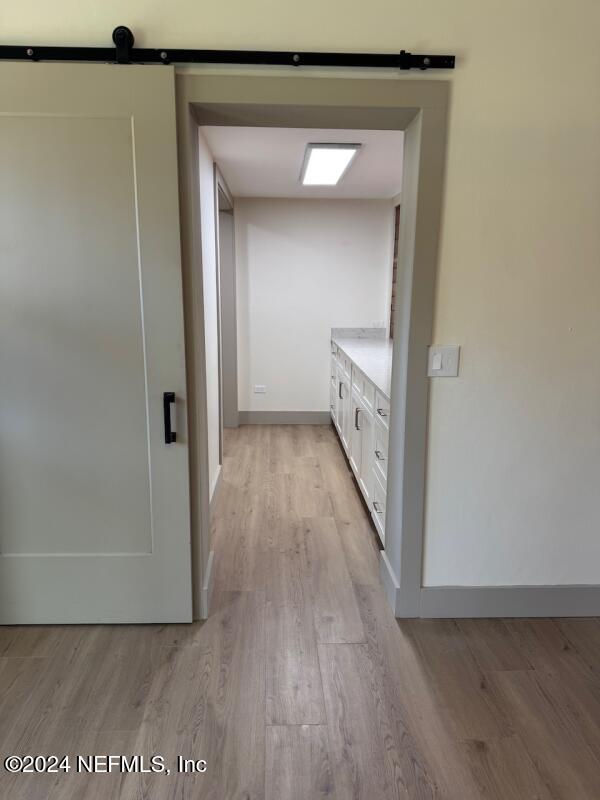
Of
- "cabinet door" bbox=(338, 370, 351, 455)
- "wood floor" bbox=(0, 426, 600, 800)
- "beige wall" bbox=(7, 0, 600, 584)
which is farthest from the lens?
"cabinet door" bbox=(338, 370, 351, 455)

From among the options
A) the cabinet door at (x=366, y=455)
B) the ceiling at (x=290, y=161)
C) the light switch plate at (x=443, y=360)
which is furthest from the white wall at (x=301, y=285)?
the light switch plate at (x=443, y=360)

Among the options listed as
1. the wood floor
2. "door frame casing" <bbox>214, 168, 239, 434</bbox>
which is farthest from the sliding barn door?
"door frame casing" <bbox>214, 168, 239, 434</bbox>

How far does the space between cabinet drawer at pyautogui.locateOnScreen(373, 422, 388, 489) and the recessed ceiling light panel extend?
5.55 ft

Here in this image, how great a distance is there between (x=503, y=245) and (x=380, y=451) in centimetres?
129

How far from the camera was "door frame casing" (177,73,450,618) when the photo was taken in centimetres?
189

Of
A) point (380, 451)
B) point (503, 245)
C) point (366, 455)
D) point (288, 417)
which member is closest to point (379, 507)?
point (380, 451)

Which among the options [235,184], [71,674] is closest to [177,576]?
[71,674]

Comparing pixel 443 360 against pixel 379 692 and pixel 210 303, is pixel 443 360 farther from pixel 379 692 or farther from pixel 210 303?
pixel 210 303

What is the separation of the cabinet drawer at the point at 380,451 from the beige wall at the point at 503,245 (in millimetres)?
575

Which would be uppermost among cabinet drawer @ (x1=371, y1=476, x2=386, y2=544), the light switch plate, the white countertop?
the light switch plate

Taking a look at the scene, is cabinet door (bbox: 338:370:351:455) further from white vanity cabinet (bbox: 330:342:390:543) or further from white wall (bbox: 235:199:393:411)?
white wall (bbox: 235:199:393:411)

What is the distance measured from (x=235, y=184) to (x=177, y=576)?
351 cm

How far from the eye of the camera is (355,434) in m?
3.84

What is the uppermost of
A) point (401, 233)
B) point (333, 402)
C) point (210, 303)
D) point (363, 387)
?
point (401, 233)
